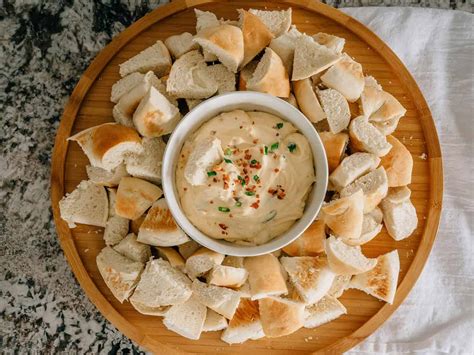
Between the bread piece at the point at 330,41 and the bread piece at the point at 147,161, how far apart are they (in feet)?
2.25

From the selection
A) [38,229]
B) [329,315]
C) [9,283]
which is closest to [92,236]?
[38,229]

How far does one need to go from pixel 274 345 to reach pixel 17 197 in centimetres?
125

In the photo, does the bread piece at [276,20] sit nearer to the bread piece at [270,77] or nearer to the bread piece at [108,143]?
the bread piece at [270,77]

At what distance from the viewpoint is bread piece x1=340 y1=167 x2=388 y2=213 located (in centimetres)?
203

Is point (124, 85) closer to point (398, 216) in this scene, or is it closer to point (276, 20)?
point (276, 20)

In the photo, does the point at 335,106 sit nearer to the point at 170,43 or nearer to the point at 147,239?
the point at 170,43

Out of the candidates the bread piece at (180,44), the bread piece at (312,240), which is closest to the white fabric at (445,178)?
the bread piece at (312,240)

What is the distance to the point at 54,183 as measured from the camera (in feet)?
7.06

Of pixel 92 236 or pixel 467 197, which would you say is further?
pixel 467 197

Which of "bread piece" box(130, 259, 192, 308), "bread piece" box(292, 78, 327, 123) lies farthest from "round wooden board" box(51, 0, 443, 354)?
"bread piece" box(292, 78, 327, 123)

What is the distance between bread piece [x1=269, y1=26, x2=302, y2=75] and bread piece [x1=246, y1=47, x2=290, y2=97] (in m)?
0.04

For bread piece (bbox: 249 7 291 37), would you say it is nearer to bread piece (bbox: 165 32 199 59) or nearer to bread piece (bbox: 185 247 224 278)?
bread piece (bbox: 165 32 199 59)

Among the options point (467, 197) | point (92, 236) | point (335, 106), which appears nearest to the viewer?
point (335, 106)

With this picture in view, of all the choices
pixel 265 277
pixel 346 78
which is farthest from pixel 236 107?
pixel 265 277
